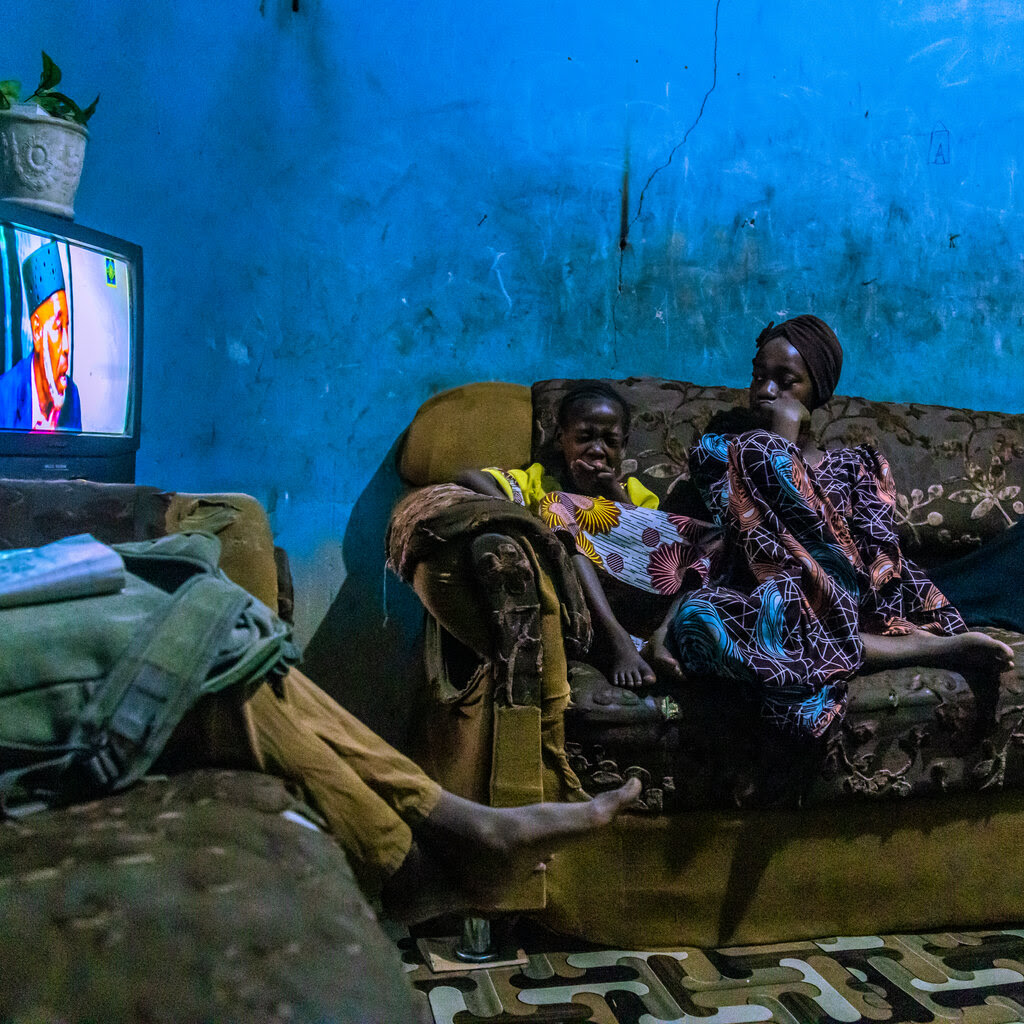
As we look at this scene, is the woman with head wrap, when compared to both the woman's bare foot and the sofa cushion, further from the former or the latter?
the sofa cushion

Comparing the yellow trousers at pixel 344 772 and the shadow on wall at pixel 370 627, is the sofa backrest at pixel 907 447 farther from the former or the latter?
the yellow trousers at pixel 344 772

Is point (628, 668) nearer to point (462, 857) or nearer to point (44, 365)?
point (462, 857)

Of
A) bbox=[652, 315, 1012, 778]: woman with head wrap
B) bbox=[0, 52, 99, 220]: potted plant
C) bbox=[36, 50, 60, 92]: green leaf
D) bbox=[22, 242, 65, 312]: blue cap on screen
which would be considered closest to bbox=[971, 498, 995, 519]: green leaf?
bbox=[652, 315, 1012, 778]: woman with head wrap

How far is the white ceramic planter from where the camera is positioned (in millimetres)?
1889

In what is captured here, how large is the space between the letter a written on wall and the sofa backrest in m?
0.71

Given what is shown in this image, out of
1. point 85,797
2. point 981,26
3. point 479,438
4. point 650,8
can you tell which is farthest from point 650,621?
point 981,26

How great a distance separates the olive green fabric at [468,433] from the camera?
207cm

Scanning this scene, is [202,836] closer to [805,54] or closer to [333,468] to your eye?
[333,468]

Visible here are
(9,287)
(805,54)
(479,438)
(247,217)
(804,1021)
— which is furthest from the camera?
(805,54)

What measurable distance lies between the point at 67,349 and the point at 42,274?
0.43ft

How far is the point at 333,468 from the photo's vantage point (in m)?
2.32

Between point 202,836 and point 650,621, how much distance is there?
1.28 m

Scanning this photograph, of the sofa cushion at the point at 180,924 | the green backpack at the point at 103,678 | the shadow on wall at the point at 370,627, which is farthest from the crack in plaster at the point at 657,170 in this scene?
the sofa cushion at the point at 180,924

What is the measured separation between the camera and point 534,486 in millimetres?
2010
